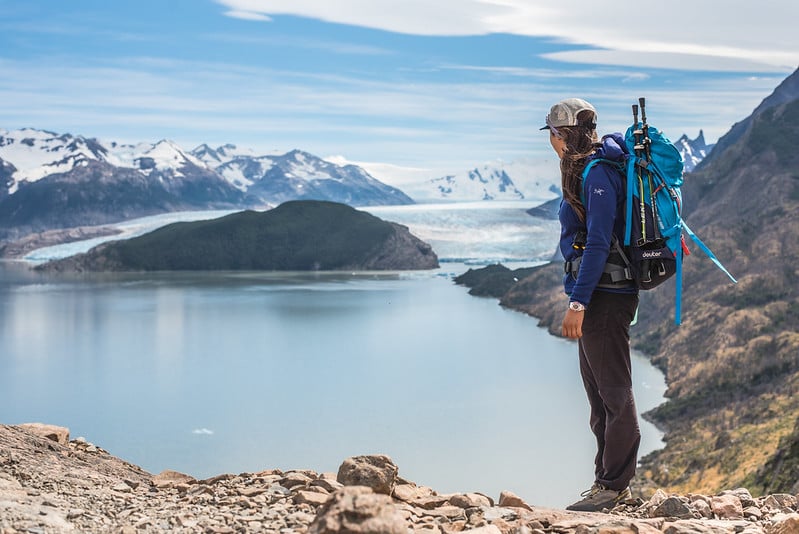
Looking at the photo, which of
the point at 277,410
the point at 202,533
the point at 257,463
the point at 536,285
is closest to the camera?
the point at 202,533

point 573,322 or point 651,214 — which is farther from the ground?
point 651,214

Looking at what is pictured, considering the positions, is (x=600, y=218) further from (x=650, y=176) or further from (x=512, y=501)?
(x=512, y=501)

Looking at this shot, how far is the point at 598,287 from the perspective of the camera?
461 centimetres

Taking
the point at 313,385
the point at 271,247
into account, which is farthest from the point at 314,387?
the point at 271,247

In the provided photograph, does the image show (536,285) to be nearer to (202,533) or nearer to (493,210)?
(493,210)

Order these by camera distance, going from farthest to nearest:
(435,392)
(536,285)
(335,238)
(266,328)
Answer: (335,238) < (536,285) < (266,328) < (435,392)

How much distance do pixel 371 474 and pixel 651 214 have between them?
6.11 feet

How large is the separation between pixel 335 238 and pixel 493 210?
16909mm

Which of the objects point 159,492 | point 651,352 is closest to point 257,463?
point 159,492

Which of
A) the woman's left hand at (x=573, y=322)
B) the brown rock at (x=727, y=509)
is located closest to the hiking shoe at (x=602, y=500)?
the brown rock at (x=727, y=509)

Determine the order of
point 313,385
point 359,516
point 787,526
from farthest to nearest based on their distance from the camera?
1. point 313,385
2. point 787,526
3. point 359,516

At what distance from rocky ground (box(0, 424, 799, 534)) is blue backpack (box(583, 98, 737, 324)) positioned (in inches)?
45.2

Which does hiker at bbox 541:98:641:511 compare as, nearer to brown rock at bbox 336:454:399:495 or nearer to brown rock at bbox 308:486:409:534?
brown rock at bbox 336:454:399:495

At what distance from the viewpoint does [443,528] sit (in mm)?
3953
